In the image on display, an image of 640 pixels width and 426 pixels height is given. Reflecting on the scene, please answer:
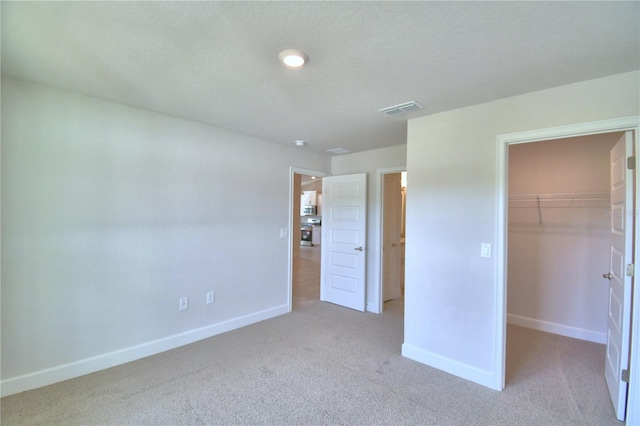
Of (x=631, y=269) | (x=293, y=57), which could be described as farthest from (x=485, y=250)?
(x=293, y=57)

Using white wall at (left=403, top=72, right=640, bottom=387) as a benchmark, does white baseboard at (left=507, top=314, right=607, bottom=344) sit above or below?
below

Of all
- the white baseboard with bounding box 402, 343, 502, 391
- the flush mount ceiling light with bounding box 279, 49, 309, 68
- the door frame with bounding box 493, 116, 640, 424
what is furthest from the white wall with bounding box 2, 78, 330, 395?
the door frame with bounding box 493, 116, 640, 424

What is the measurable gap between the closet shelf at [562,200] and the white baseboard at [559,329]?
1.51m

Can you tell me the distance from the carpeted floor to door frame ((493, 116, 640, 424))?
290 mm

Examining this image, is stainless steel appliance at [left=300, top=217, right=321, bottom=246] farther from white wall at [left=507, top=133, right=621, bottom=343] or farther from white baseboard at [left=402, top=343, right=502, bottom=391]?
white baseboard at [left=402, top=343, right=502, bottom=391]

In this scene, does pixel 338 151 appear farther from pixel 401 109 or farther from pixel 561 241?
pixel 561 241

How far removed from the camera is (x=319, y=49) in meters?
1.81

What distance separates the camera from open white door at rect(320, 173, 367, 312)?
453 cm

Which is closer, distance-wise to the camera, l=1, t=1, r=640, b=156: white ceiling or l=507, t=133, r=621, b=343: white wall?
l=1, t=1, r=640, b=156: white ceiling

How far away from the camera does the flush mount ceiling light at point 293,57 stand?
1.82m

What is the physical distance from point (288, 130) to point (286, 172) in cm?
90

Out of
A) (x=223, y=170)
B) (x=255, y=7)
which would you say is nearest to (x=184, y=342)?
(x=223, y=170)

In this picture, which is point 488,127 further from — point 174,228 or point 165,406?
point 165,406

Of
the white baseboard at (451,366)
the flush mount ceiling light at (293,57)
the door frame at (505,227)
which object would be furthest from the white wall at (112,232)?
the door frame at (505,227)
